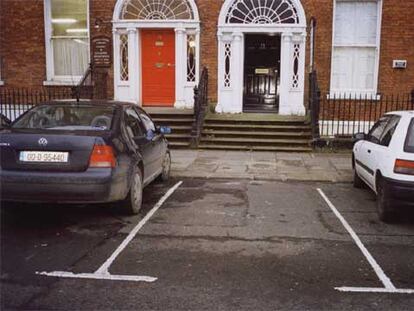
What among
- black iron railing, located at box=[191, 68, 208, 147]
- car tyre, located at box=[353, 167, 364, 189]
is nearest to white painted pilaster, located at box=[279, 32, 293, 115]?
black iron railing, located at box=[191, 68, 208, 147]

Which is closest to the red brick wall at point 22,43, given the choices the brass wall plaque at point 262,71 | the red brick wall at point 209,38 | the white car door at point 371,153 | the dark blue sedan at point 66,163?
the red brick wall at point 209,38

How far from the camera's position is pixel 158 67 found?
15.9 m

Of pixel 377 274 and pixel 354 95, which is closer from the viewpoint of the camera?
pixel 377 274

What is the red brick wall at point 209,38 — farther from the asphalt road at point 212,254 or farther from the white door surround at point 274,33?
the asphalt road at point 212,254

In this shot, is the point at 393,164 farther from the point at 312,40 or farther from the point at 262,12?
the point at 262,12

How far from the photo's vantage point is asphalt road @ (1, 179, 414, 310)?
14.1 feet

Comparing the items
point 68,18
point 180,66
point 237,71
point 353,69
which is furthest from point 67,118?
point 353,69

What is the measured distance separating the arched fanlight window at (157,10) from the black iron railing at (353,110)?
484 centimetres

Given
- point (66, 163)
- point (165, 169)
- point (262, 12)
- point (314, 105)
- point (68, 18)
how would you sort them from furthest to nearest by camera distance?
point (68, 18) → point (262, 12) → point (314, 105) → point (165, 169) → point (66, 163)

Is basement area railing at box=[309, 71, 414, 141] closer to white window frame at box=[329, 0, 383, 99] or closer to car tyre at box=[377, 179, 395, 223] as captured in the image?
white window frame at box=[329, 0, 383, 99]

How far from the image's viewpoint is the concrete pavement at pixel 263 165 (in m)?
10.3

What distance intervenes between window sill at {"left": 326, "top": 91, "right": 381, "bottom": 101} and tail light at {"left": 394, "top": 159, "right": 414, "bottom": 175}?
27.7 ft

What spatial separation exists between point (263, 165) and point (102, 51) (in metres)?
7.11

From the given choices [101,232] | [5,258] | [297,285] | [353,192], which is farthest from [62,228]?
[353,192]
